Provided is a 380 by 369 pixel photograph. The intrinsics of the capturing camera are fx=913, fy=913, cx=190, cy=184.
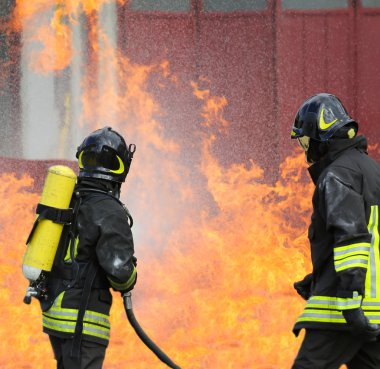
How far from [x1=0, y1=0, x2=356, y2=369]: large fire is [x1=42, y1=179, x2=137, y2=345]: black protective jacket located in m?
2.65

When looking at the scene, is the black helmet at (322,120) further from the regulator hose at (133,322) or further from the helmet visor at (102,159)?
the regulator hose at (133,322)

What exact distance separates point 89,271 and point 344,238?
3.67 ft

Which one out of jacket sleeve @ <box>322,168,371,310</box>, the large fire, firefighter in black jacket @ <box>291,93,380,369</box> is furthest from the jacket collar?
the large fire

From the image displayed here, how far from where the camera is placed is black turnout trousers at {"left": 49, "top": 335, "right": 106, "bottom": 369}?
3.88m

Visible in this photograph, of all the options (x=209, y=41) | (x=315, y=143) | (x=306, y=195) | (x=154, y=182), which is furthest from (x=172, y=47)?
(x=315, y=143)

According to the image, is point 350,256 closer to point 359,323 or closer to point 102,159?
point 359,323

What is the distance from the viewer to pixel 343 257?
3.55m

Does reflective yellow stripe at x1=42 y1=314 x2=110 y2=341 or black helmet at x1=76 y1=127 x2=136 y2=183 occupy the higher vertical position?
black helmet at x1=76 y1=127 x2=136 y2=183

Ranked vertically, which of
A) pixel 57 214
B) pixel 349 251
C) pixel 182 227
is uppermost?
pixel 57 214

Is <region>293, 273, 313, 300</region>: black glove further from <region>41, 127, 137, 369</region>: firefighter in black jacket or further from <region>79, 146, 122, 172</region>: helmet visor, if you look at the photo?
<region>79, 146, 122, 172</region>: helmet visor

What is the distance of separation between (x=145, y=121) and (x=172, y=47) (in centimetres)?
83

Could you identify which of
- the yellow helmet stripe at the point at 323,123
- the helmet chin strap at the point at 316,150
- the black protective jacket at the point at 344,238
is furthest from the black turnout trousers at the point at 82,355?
the yellow helmet stripe at the point at 323,123

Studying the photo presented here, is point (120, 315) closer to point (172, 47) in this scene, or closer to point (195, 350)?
point (195, 350)

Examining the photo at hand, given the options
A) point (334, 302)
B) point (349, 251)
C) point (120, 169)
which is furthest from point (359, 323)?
point (120, 169)
